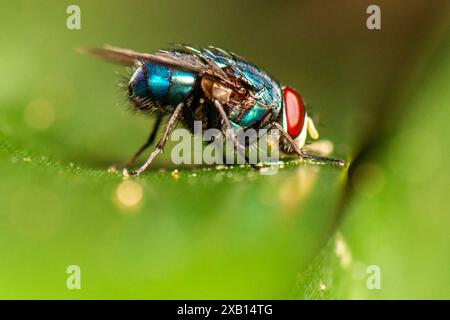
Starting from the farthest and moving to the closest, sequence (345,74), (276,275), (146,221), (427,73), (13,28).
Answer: (345,74) < (13,28) < (427,73) < (146,221) < (276,275)

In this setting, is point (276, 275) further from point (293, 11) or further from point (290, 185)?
point (293, 11)

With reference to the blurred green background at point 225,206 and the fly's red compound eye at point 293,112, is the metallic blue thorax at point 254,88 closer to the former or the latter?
the fly's red compound eye at point 293,112

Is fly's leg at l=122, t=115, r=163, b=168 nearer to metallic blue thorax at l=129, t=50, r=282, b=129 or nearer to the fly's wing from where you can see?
metallic blue thorax at l=129, t=50, r=282, b=129

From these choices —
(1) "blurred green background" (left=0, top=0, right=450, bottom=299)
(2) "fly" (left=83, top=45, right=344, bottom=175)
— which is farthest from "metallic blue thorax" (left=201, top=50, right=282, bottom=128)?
(1) "blurred green background" (left=0, top=0, right=450, bottom=299)

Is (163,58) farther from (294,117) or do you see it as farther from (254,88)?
(294,117)

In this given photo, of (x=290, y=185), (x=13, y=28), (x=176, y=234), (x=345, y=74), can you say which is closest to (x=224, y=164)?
(x=290, y=185)

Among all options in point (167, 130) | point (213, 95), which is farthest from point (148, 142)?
point (213, 95)
